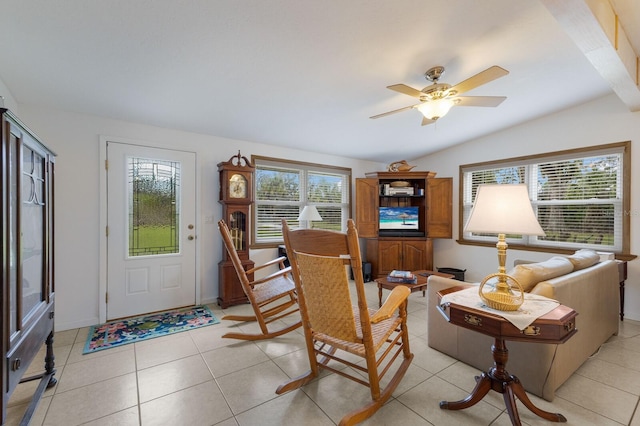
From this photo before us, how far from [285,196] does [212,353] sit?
8.49ft

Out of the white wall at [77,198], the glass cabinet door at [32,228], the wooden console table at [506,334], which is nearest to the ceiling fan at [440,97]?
the wooden console table at [506,334]

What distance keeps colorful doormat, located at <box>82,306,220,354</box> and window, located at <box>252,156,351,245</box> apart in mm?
1299

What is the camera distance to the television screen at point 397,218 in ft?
16.0

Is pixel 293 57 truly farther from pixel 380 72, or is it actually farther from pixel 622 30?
pixel 622 30

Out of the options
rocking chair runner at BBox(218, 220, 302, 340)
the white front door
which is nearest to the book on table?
rocking chair runner at BBox(218, 220, 302, 340)

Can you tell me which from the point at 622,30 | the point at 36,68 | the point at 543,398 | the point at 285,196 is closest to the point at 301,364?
the point at 543,398

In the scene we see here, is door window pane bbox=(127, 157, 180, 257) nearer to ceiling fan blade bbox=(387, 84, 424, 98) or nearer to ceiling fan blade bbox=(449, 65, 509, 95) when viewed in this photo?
ceiling fan blade bbox=(387, 84, 424, 98)

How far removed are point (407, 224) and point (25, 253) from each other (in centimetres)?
461

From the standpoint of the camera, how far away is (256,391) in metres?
1.84

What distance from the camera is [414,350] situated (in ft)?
7.79

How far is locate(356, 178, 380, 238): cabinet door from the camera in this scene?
4.80 meters

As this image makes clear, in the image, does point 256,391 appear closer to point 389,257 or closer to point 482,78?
point 482,78

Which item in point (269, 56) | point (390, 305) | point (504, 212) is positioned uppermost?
point (269, 56)

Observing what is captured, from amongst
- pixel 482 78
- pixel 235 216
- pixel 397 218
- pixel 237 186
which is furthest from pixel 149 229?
pixel 397 218
